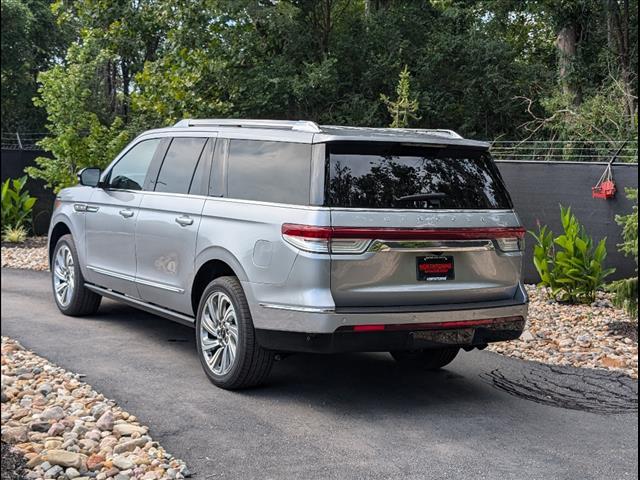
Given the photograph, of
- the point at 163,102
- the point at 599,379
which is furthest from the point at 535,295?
the point at 163,102

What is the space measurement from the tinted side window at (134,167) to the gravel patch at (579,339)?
140 inches

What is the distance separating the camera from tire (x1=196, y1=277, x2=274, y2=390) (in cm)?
551

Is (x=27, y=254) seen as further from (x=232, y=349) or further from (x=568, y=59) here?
(x=568, y=59)

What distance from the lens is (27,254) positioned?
45.0 feet

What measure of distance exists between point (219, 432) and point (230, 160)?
213 centimetres

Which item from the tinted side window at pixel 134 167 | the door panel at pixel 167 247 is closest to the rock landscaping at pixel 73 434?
the door panel at pixel 167 247

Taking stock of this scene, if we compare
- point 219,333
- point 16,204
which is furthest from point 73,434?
point 16,204

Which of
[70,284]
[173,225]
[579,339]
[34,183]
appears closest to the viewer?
[173,225]

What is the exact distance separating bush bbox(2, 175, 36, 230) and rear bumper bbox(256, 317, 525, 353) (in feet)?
37.5

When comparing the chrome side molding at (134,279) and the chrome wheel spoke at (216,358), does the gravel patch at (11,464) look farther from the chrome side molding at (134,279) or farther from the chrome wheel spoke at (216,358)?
the chrome side molding at (134,279)

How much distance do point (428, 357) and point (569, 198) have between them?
550cm

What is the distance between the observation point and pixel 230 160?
20.1ft

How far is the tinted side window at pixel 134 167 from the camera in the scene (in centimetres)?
716

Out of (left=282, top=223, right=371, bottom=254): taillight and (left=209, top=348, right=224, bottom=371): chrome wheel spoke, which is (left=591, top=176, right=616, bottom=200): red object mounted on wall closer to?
(left=282, top=223, right=371, bottom=254): taillight
